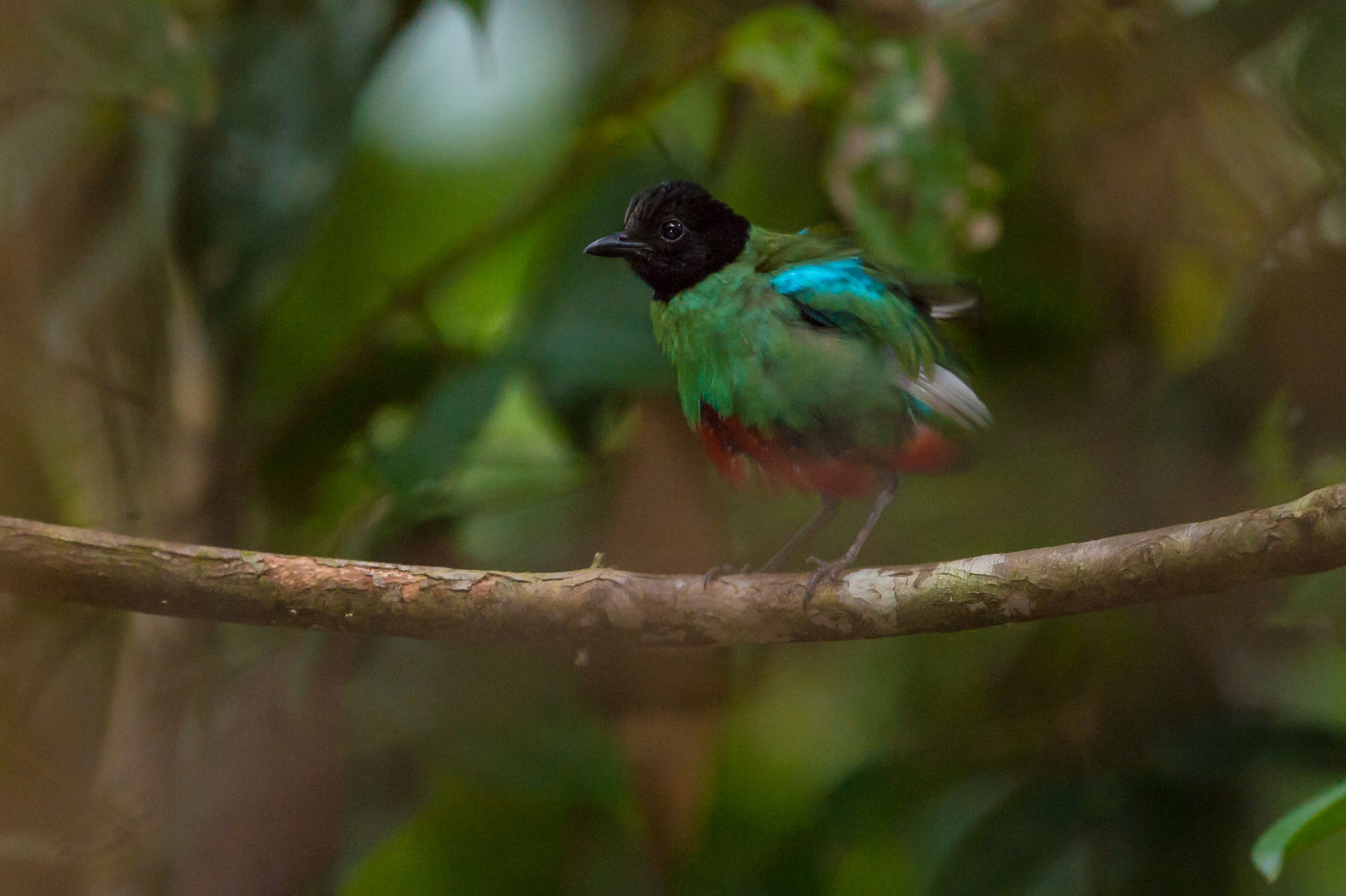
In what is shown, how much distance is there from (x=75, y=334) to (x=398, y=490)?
1.26 m

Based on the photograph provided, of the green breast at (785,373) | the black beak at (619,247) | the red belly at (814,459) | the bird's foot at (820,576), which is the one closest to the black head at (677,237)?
the black beak at (619,247)

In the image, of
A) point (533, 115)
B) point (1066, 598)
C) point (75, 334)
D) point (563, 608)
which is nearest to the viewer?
point (1066, 598)

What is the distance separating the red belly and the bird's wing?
8 centimetres

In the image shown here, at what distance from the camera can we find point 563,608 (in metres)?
2.04

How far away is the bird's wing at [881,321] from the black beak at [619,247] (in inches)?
12.6

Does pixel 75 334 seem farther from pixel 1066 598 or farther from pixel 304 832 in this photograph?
pixel 1066 598

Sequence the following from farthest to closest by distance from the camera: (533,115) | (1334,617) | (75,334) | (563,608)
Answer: (533,115) → (75,334) → (1334,617) → (563,608)

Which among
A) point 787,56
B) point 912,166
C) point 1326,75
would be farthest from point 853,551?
point 1326,75

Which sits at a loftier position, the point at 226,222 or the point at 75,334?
the point at 226,222

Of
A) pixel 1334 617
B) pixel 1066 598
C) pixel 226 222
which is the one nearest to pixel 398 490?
pixel 226 222

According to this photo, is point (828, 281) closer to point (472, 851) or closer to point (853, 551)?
point (853, 551)

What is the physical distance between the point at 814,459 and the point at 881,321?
0.28 m

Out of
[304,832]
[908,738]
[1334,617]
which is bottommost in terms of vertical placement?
[908,738]

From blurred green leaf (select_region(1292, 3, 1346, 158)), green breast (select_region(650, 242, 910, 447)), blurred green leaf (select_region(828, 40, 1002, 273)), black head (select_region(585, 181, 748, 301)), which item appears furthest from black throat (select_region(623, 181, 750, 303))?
blurred green leaf (select_region(1292, 3, 1346, 158))
